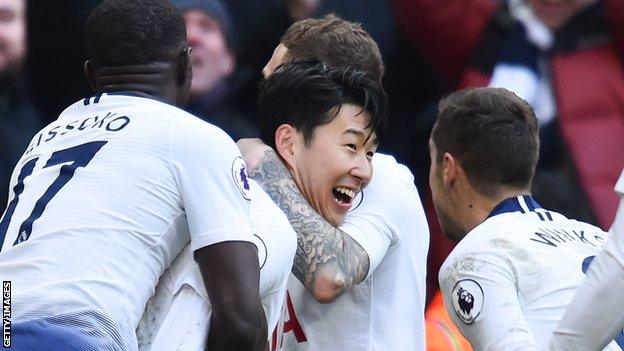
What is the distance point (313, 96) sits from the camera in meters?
4.21

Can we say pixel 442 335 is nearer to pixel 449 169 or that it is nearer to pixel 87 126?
pixel 449 169

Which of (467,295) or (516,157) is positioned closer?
(467,295)

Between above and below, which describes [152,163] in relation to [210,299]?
above

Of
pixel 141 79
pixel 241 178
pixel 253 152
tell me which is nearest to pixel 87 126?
pixel 141 79

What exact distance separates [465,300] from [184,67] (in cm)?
103

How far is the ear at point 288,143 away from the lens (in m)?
4.26

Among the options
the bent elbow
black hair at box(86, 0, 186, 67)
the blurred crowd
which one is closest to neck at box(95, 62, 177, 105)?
black hair at box(86, 0, 186, 67)

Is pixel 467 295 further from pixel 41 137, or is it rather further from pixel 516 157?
pixel 41 137

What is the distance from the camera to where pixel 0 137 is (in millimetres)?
5949

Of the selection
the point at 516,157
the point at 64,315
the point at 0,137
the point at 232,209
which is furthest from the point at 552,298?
the point at 0,137

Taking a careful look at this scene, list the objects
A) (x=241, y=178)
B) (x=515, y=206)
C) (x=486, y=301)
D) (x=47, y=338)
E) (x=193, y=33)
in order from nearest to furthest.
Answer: (x=47, y=338), (x=241, y=178), (x=486, y=301), (x=515, y=206), (x=193, y=33)

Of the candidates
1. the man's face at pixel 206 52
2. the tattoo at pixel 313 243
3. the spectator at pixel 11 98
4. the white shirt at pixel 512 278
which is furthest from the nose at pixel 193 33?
the white shirt at pixel 512 278

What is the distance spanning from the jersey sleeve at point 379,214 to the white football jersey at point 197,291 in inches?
15.5

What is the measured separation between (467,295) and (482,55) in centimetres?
278
